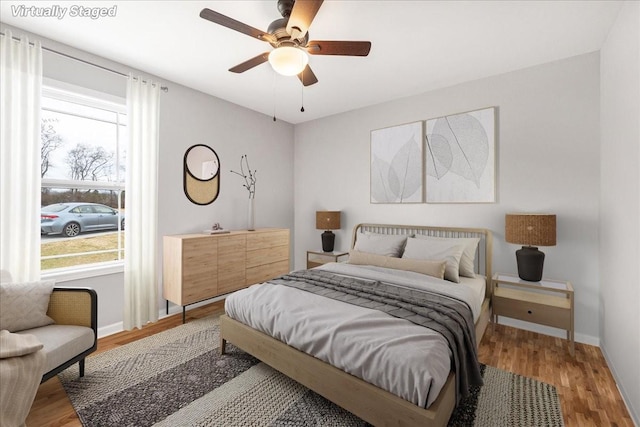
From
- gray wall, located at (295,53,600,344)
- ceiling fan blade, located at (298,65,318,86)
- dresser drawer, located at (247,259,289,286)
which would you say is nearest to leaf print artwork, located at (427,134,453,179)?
gray wall, located at (295,53,600,344)

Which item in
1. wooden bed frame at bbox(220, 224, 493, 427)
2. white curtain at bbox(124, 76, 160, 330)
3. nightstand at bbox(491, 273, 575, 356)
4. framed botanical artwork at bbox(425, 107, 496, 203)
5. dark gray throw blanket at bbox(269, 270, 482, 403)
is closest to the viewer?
wooden bed frame at bbox(220, 224, 493, 427)

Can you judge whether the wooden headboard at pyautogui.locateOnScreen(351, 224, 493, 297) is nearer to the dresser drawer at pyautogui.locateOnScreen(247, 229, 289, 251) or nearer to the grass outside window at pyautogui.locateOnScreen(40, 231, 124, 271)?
the dresser drawer at pyautogui.locateOnScreen(247, 229, 289, 251)

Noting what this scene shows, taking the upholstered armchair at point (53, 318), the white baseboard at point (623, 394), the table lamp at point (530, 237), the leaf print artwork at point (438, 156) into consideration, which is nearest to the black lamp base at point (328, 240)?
the leaf print artwork at point (438, 156)

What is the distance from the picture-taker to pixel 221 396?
200 cm

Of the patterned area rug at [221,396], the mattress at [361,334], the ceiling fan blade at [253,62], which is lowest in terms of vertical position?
the patterned area rug at [221,396]

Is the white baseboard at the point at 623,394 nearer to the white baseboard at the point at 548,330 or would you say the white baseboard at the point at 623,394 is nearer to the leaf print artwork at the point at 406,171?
the white baseboard at the point at 548,330

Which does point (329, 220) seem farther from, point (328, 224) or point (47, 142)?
point (47, 142)

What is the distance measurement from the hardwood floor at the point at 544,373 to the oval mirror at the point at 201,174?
61.1 inches

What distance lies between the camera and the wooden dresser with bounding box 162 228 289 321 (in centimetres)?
315

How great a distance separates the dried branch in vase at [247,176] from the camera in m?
4.33

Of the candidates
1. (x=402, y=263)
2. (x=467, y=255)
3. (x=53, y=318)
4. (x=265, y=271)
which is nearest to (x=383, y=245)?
(x=402, y=263)

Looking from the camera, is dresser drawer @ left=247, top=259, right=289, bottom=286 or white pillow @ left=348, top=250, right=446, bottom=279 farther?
dresser drawer @ left=247, top=259, right=289, bottom=286

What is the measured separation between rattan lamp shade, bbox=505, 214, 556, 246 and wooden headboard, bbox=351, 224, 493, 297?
39cm

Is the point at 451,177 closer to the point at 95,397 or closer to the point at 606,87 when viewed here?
the point at 606,87
